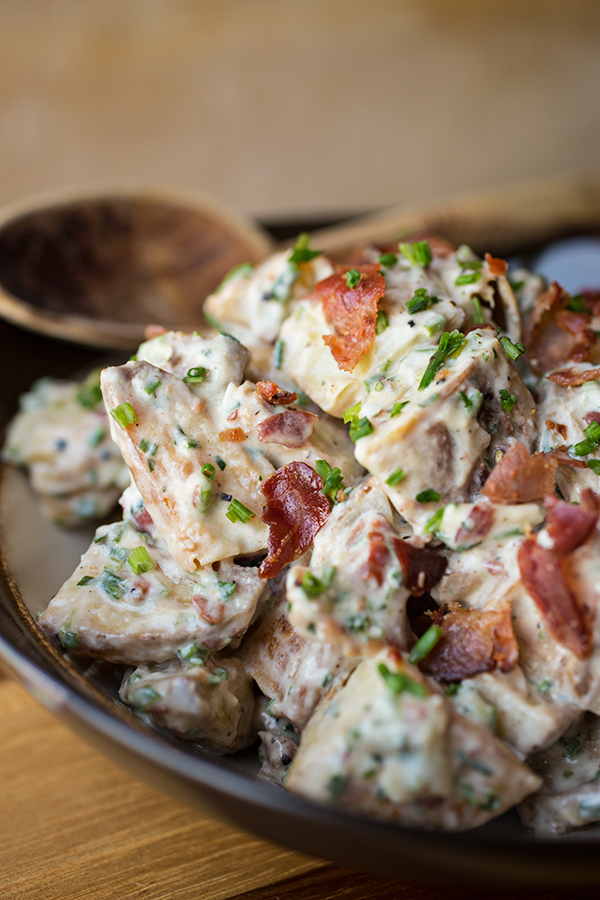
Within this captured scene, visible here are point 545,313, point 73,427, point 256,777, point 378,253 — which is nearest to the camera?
point 256,777

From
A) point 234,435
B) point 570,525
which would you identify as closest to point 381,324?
point 234,435

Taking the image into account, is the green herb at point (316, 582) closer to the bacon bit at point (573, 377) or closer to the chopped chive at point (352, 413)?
the chopped chive at point (352, 413)

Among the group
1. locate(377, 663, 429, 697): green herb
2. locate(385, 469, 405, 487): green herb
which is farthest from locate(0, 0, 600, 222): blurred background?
locate(377, 663, 429, 697): green herb

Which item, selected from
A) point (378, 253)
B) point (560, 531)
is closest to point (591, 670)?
point (560, 531)

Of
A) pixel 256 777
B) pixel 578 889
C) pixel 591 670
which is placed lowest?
pixel 578 889

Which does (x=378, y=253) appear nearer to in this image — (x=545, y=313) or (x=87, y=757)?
(x=545, y=313)

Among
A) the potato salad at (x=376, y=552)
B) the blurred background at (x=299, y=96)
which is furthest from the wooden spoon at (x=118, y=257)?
the blurred background at (x=299, y=96)
